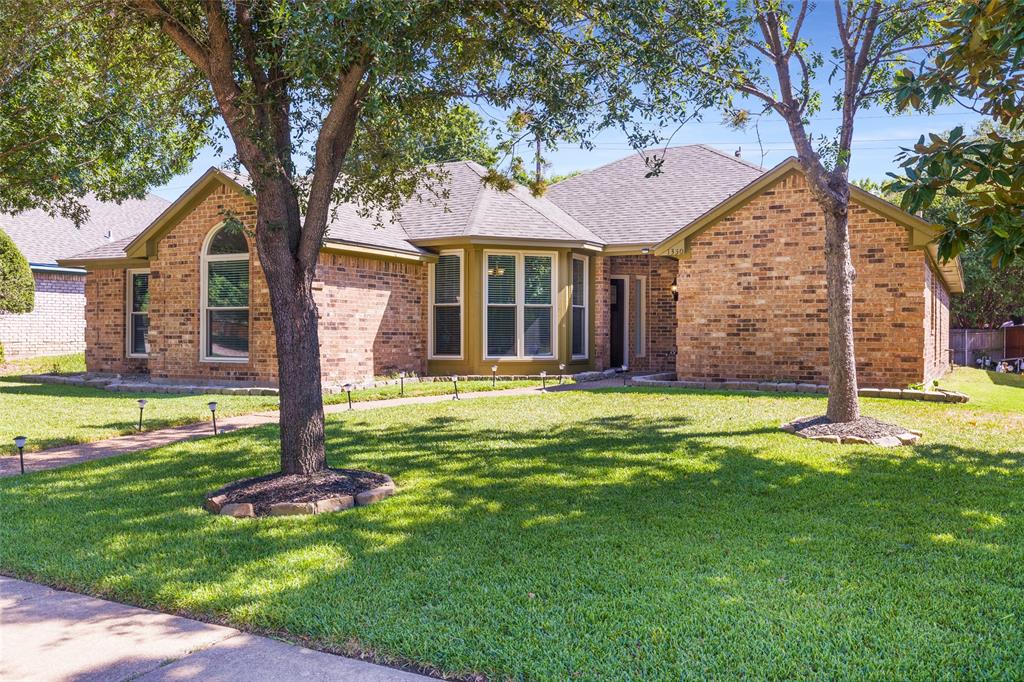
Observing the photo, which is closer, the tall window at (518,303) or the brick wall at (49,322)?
the tall window at (518,303)

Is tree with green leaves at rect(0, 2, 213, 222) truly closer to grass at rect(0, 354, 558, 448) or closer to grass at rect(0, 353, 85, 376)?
grass at rect(0, 354, 558, 448)

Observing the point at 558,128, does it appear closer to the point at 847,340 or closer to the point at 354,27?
the point at 354,27

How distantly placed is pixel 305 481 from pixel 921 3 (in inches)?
327

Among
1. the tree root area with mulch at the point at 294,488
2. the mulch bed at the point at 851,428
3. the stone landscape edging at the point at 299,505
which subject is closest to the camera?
the stone landscape edging at the point at 299,505

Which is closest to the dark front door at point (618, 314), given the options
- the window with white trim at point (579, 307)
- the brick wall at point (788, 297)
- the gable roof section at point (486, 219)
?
the window with white trim at point (579, 307)

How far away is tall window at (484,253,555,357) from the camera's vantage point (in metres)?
15.3

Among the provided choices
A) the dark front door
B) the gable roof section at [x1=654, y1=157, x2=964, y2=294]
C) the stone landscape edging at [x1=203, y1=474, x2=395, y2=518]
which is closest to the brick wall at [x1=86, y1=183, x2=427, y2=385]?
the dark front door

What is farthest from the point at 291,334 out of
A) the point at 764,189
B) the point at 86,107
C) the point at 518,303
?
the point at 764,189

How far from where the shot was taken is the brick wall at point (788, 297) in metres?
12.2

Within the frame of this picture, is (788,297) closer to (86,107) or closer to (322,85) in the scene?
(322,85)

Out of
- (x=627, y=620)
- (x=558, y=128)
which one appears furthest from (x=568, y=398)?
(x=627, y=620)

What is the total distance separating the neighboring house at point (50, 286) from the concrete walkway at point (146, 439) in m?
14.5

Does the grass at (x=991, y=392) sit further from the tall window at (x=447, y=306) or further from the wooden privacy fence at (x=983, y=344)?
the tall window at (x=447, y=306)

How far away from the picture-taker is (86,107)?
992cm
